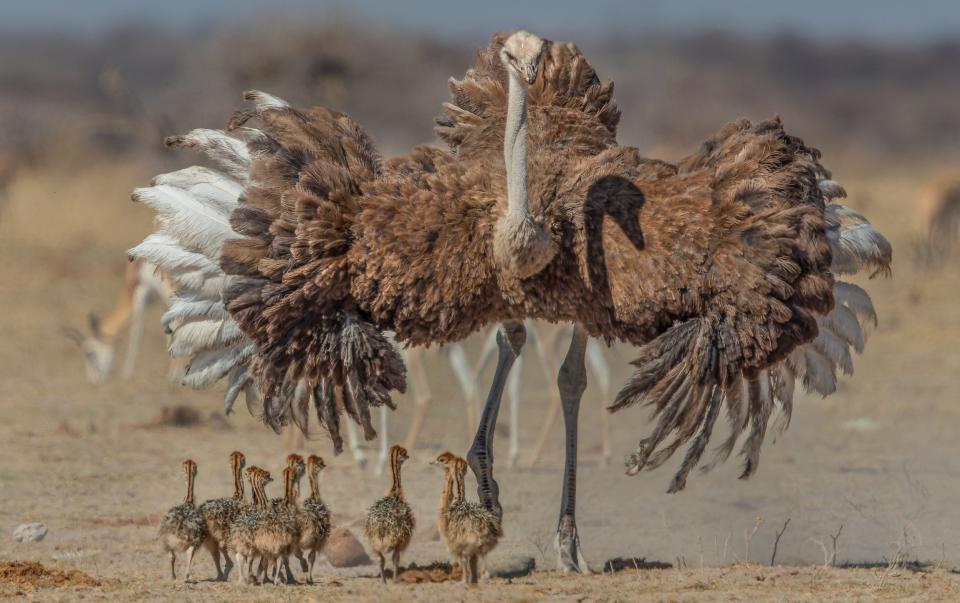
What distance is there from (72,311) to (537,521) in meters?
9.19

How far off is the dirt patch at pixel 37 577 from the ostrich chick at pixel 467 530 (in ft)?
4.12

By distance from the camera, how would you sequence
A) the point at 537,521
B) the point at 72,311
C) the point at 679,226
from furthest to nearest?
1. the point at 72,311
2. the point at 537,521
3. the point at 679,226

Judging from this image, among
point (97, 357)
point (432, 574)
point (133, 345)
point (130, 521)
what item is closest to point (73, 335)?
point (133, 345)

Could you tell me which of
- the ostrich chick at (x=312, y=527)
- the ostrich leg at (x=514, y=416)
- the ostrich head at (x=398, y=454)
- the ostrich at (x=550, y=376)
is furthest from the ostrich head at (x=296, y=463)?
the ostrich at (x=550, y=376)

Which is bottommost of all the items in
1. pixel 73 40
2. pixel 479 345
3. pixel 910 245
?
pixel 479 345

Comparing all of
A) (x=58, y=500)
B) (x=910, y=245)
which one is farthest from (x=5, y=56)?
(x=58, y=500)

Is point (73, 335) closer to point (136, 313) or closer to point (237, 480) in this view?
point (136, 313)

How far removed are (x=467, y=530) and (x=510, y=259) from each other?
0.97m

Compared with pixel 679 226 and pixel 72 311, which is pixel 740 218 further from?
pixel 72 311

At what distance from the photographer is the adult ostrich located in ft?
20.7

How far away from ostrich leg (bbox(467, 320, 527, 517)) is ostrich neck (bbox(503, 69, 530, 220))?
36.3 inches

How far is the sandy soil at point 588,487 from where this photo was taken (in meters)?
6.49

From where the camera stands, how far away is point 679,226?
6363 millimetres

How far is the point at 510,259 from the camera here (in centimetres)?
634
